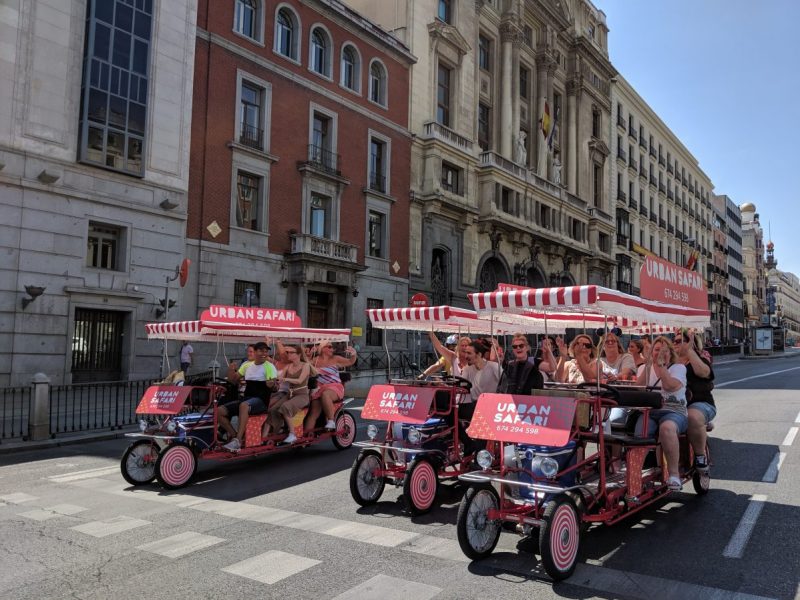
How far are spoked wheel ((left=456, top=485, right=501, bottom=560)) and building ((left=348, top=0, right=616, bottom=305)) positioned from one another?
89.4ft

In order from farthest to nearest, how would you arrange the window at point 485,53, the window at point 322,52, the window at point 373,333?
the window at point 485,53 → the window at point 373,333 → the window at point 322,52

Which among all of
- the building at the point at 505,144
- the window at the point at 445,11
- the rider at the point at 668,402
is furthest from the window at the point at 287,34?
the rider at the point at 668,402

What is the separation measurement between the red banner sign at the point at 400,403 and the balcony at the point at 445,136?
27595 millimetres

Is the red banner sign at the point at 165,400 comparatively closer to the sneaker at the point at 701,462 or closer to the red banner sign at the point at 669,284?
the red banner sign at the point at 669,284

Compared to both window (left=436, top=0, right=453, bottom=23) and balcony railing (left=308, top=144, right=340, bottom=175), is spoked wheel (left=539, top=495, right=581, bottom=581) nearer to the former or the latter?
balcony railing (left=308, top=144, right=340, bottom=175)

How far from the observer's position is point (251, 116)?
2566 cm

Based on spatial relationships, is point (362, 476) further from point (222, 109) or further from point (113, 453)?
point (222, 109)

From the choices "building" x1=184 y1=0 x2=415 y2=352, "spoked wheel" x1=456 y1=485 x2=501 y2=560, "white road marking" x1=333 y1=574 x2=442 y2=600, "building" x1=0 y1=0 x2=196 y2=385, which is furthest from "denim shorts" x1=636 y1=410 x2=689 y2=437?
"building" x1=0 y1=0 x2=196 y2=385

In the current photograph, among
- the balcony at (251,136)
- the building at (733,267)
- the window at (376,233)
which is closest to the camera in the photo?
the balcony at (251,136)

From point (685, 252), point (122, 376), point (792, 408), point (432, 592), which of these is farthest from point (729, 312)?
point (432, 592)

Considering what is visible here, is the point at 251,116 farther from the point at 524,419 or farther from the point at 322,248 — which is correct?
the point at 524,419

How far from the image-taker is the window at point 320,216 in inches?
1109

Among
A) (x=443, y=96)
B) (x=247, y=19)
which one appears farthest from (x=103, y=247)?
(x=443, y=96)

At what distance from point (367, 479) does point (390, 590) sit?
2.70 m
